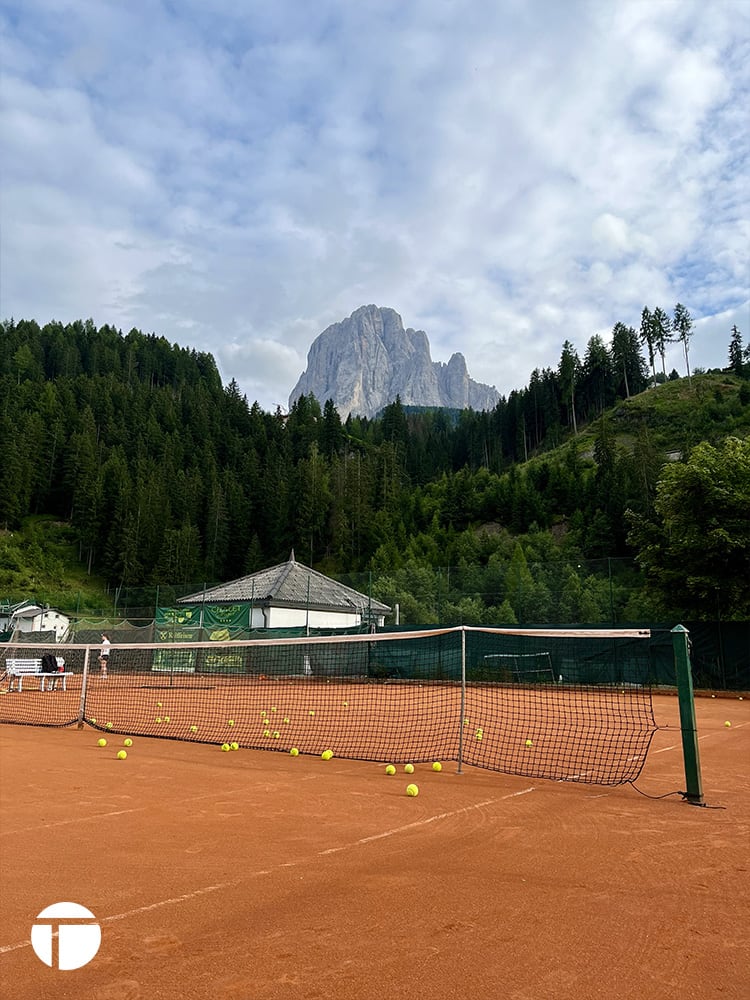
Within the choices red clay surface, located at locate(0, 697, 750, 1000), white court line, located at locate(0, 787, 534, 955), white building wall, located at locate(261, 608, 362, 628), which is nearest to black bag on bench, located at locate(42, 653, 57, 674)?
red clay surface, located at locate(0, 697, 750, 1000)

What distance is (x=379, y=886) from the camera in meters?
3.97

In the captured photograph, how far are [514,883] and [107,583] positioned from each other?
77519 mm

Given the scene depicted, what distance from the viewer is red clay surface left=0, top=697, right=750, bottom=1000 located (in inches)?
113

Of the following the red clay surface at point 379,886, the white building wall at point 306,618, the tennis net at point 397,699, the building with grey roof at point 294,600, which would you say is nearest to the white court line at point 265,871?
the red clay surface at point 379,886

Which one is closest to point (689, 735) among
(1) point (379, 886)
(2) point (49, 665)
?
(1) point (379, 886)

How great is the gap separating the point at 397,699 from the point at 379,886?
14.6m

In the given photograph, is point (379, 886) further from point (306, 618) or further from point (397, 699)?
point (306, 618)

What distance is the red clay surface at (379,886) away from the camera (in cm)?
286

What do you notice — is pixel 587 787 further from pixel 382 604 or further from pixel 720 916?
pixel 382 604

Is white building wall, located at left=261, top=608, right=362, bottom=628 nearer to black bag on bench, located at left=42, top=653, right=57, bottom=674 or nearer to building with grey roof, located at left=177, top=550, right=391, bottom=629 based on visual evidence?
building with grey roof, located at left=177, top=550, right=391, bottom=629

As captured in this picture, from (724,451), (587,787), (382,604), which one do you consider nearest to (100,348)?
(382,604)

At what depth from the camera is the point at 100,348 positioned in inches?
4855

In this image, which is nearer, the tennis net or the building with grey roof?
the tennis net

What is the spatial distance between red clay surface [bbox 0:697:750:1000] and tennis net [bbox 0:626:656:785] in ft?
6.65
